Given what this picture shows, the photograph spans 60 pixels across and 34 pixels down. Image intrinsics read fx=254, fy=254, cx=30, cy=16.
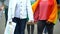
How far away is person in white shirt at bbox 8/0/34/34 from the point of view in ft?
21.6

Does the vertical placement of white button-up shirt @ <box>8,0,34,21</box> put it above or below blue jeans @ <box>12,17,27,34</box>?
above

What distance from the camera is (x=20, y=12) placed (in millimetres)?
6594

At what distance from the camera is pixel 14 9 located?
6.53 m

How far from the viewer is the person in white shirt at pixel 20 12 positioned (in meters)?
6.58

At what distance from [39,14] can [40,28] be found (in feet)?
1.30

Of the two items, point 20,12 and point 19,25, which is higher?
point 20,12

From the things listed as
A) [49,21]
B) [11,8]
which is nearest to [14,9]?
[11,8]

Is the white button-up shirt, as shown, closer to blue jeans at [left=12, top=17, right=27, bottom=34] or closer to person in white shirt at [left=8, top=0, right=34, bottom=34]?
person in white shirt at [left=8, top=0, right=34, bottom=34]

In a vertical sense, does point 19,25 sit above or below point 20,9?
below

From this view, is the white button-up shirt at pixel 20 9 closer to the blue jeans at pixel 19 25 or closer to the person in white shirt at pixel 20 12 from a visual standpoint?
the person in white shirt at pixel 20 12

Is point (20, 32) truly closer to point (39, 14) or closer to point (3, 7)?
point (39, 14)

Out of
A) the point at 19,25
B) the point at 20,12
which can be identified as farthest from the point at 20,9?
the point at 19,25

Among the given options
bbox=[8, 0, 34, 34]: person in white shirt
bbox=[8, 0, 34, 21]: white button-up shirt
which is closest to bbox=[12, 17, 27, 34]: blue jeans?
bbox=[8, 0, 34, 34]: person in white shirt

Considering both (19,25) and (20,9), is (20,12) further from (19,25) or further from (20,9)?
(19,25)
